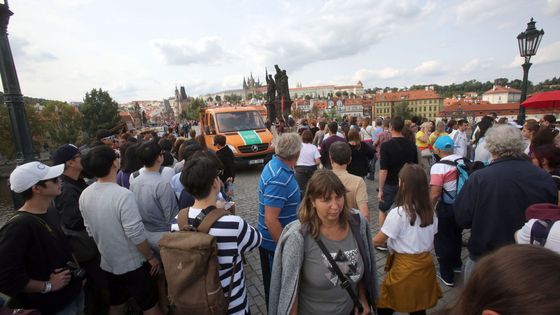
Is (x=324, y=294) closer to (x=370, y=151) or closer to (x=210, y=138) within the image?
(x=370, y=151)

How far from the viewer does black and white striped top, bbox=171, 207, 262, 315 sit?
6.13 feet

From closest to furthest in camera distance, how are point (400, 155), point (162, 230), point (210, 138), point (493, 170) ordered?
point (493, 170) < point (162, 230) < point (400, 155) < point (210, 138)

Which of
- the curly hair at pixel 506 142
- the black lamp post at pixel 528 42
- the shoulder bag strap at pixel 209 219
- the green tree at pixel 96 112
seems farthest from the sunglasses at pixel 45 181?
the green tree at pixel 96 112

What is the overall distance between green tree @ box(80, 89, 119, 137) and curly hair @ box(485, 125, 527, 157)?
178ft

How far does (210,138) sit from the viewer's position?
11375mm

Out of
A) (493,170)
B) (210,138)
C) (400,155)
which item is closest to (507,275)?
(493,170)

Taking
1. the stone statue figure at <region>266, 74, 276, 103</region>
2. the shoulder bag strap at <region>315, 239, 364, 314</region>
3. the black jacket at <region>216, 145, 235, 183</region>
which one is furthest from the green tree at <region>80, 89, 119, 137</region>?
the shoulder bag strap at <region>315, 239, 364, 314</region>

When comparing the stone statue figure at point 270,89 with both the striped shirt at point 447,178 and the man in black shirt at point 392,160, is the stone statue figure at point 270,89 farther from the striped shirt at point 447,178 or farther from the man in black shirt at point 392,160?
the striped shirt at point 447,178

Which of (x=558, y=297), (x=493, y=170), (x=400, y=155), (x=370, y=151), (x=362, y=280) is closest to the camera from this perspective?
(x=558, y=297)

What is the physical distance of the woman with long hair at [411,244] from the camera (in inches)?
92.4

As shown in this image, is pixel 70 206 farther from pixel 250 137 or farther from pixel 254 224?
pixel 250 137

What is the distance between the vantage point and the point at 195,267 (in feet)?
5.73

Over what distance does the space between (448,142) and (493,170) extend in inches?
53.5

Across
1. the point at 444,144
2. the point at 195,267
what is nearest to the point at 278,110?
the point at 444,144
